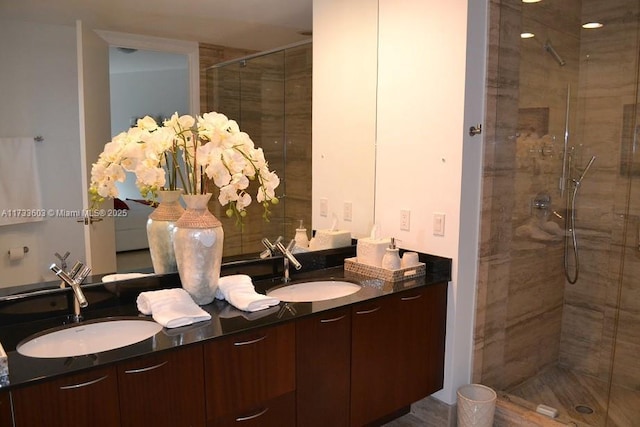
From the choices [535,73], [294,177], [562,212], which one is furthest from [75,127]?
[562,212]

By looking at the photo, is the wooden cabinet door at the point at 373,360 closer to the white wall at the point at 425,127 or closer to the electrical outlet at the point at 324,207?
the white wall at the point at 425,127

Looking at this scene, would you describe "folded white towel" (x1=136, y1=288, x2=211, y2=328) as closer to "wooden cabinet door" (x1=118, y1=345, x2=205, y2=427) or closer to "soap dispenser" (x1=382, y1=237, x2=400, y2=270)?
"wooden cabinet door" (x1=118, y1=345, x2=205, y2=427)

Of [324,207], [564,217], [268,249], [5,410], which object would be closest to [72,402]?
[5,410]

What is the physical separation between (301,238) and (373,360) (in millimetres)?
793

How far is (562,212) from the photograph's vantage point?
3.40 metres

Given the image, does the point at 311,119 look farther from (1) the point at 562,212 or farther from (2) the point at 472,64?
(1) the point at 562,212

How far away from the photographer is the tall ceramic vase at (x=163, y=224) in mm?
2176

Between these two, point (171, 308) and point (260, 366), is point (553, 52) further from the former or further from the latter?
point (171, 308)

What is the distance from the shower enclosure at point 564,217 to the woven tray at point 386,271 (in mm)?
355

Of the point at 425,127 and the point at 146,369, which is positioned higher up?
the point at 425,127

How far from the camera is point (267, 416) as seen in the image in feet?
6.54

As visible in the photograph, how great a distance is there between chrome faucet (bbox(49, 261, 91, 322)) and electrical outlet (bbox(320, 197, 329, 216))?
134 cm

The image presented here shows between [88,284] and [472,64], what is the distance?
2022 millimetres

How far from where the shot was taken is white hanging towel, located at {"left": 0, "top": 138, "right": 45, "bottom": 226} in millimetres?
1861
